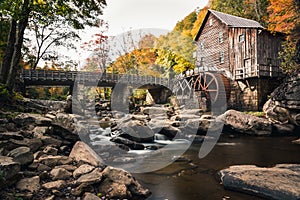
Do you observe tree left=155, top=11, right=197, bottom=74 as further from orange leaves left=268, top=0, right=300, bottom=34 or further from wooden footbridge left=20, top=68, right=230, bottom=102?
orange leaves left=268, top=0, right=300, bottom=34

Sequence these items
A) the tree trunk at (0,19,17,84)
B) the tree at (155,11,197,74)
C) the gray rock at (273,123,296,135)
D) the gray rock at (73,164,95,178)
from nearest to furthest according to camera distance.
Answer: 1. the gray rock at (73,164,95,178)
2. the tree trunk at (0,19,17,84)
3. the gray rock at (273,123,296,135)
4. the tree at (155,11,197,74)

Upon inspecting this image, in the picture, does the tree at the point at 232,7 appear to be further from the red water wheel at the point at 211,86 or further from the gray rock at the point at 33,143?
the gray rock at the point at 33,143

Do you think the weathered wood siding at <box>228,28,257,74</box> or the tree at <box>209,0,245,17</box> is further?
the tree at <box>209,0,245,17</box>

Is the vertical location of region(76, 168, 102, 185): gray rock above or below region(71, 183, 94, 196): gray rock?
above

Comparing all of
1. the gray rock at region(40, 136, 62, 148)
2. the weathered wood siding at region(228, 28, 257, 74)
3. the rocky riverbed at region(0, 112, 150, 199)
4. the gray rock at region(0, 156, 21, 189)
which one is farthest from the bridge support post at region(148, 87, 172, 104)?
the gray rock at region(0, 156, 21, 189)

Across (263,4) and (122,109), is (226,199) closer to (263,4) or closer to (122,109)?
(122,109)

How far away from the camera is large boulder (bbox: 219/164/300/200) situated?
3838 mm

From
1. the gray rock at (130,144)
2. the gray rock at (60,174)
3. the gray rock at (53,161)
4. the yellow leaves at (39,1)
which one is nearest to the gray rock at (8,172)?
the gray rock at (60,174)

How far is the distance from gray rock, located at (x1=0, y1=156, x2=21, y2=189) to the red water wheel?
1620 centimetres

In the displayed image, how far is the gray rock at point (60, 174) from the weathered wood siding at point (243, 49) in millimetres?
15412

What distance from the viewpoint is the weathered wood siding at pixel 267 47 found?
16.2 meters

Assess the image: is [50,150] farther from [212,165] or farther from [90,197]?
[212,165]

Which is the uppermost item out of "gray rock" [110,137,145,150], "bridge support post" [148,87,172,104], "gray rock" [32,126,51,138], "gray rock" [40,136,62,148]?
"bridge support post" [148,87,172,104]

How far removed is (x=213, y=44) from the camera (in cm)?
2069
